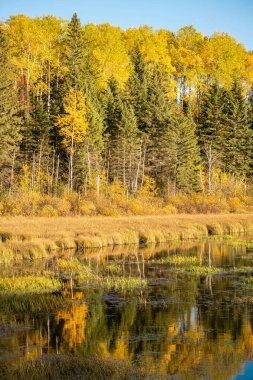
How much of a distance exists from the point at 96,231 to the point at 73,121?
16.1 metres

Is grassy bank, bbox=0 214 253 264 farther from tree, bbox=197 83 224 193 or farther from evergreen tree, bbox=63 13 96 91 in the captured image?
tree, bbox=197 83 224 193

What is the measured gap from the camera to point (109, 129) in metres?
52.2

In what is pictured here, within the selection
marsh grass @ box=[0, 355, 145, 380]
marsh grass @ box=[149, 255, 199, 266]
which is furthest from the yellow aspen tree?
marsh grass @ box=[0, 355, 145, 380]

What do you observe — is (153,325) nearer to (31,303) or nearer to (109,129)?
(31,303)

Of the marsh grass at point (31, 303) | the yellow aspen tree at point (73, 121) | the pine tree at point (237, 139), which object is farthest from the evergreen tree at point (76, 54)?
the marsh grass at point (31, 303)

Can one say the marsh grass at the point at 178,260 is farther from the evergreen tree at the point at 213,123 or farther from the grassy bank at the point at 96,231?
the evergreen tree at the point at 213,123

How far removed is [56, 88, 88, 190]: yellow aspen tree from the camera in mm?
44812

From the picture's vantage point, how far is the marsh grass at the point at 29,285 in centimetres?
1708

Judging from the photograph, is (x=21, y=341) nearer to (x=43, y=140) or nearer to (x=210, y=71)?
(x=43, y=140)

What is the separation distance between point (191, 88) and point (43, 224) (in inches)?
1929

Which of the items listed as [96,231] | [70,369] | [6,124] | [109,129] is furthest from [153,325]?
[109,129]

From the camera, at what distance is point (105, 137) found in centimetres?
5094

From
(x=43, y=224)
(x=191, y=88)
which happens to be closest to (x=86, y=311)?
(x=43, y=224)

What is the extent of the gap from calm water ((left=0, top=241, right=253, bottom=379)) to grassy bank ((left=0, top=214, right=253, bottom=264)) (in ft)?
19.2
